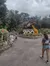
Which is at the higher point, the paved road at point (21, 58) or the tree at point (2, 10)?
the tree at point (2, 10)

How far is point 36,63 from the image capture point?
296 inches

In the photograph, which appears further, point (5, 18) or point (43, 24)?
point (43, 24)

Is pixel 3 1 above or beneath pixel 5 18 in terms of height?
above

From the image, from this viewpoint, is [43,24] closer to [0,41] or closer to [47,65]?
[0,41]

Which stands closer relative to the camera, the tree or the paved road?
the paved road

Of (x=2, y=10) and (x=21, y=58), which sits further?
(x=2, y=10)

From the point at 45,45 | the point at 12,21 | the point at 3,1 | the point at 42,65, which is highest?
the point at 3,1

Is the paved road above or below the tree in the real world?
below

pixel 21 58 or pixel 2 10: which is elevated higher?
pixel 2 10

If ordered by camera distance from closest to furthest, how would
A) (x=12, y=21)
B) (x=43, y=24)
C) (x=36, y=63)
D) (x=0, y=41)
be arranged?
(x=36, y=63)
(x=0, y=41)
(x=12, y=21)
(x=43, y=24)

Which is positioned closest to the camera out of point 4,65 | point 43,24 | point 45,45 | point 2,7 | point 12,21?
point 4,65

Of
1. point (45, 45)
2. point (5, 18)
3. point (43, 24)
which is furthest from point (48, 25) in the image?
point (45, 45)

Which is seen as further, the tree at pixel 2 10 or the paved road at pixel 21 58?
the tree at pixel 2 10

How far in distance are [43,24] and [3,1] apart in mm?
19666
